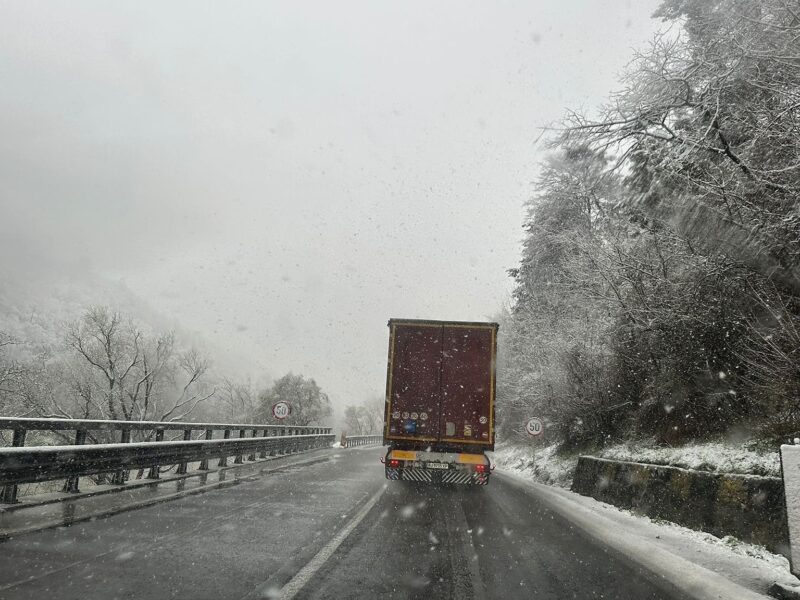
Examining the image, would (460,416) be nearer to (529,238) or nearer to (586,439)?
(586,439)

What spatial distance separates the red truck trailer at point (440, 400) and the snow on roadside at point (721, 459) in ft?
11.4

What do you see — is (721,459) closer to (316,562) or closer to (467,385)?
(467,385)

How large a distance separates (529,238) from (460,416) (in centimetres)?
2102

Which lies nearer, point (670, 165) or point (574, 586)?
point (574, 586)

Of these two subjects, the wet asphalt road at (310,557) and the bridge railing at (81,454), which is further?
the bridge railing at (81,454)

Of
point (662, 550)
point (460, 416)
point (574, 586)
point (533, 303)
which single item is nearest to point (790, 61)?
point (662, 550)

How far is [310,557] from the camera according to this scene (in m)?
5.27

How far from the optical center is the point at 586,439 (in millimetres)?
18672

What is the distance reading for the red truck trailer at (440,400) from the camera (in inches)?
459

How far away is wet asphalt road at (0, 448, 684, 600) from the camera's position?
4262 mm

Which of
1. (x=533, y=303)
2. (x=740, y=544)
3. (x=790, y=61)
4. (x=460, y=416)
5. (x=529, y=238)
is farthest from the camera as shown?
(x=529, y=238)

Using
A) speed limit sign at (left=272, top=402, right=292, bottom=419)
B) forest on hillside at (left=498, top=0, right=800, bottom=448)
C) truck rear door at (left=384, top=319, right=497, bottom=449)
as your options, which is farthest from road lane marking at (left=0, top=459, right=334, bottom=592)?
speed limit sign at (left=272, top=402, right=292, bottom=419)

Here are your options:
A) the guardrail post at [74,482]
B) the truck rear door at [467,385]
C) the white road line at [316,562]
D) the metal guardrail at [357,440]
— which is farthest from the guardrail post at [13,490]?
the metal guardrail at [357,440]

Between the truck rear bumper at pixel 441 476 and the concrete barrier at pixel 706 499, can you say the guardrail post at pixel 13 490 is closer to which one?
the truck rear bumper at pixel 441 476
